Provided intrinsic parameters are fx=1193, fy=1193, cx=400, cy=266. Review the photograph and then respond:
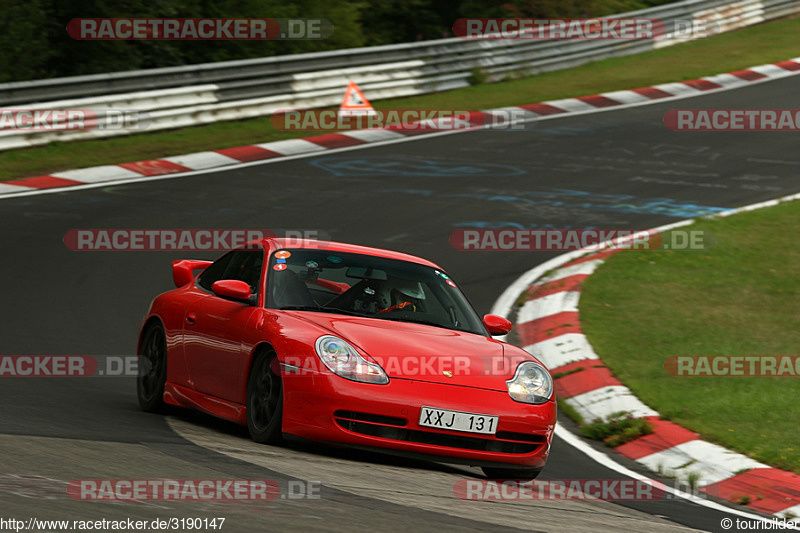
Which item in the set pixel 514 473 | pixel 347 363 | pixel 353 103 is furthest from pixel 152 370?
pixel 353 103

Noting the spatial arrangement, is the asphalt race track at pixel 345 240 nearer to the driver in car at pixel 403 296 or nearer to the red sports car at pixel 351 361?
the red sports car at pixel 351 361

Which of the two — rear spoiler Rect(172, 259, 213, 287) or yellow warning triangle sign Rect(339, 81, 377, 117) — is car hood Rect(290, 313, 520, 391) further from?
yellow warning triangle sign Rect(339, 81, 377, 117)

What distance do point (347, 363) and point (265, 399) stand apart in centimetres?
56

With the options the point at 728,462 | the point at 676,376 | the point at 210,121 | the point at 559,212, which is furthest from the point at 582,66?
the point at 728,462

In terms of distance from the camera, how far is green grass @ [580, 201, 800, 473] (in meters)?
7.95

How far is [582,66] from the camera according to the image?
84.5ft

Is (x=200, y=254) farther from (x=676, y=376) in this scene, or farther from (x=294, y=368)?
(x=294, y=368)

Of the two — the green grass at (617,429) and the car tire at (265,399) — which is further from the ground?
the car tire at (265,399)

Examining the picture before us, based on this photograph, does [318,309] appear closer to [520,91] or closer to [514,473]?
[514,473]

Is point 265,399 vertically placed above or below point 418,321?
below

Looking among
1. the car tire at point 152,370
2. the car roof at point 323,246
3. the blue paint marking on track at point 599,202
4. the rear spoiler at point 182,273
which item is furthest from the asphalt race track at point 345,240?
the car roof at point 323,246

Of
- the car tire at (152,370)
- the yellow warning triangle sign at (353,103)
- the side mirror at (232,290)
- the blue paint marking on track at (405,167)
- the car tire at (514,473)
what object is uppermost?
the yellow warning triangle sign at (353,103)

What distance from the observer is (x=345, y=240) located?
41.7 feet

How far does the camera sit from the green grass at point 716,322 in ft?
26.1
